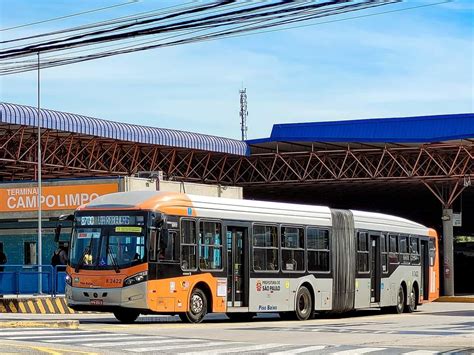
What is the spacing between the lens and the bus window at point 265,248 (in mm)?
27266

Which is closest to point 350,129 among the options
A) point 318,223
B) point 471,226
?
point 318,223

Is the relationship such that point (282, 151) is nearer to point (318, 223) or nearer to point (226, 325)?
point (318, 223)

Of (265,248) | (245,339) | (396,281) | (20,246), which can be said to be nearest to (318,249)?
(265,248)

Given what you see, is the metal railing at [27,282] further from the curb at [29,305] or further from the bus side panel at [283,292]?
the bus side panel at [283,292]

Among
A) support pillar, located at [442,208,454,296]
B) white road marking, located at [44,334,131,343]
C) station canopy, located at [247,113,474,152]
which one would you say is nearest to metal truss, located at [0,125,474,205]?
station canopy, located at [247,113,474,152]

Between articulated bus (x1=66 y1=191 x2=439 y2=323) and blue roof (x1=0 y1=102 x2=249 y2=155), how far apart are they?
673 inches

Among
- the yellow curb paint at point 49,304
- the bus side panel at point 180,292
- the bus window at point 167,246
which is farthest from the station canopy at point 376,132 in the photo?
the bus window at point 167,246

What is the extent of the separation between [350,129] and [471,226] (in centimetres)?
4784

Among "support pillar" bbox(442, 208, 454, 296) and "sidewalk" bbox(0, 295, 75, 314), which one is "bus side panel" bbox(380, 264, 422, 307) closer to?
"sidewalk" bbox(0, 295, 75, 314)

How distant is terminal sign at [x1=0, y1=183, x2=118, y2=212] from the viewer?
40.4 metres

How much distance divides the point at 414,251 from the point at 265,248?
10.2 m

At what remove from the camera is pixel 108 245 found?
24.5 m

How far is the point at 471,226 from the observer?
95.9 m

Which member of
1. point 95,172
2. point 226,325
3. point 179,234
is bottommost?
point 226,325
